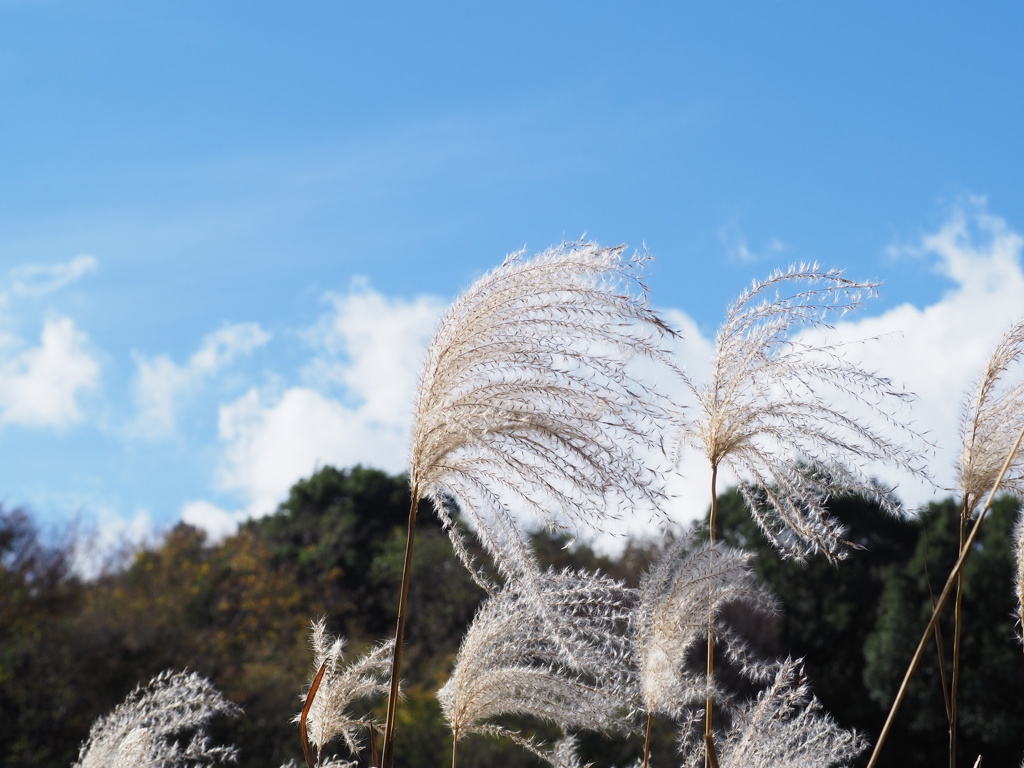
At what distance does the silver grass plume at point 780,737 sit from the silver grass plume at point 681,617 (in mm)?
215

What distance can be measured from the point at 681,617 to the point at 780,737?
479 millimetres

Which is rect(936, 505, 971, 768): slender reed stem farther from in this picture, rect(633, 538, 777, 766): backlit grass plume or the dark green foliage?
the dark green foliage

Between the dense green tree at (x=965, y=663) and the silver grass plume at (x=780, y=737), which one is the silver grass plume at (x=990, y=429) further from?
the dense green tree at (x=965, y=663)

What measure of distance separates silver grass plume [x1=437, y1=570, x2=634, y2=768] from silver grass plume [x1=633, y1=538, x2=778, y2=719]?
48mm

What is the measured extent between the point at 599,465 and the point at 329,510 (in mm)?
19226

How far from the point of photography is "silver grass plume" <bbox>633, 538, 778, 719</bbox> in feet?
7.18

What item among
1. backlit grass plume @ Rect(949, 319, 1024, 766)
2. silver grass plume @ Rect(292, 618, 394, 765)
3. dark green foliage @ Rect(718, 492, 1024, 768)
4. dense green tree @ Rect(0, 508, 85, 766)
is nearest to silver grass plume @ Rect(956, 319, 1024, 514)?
backlit grass plume @ Rect(949, 319, 1024, 766)

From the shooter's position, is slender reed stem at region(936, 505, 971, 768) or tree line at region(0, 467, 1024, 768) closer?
slender reed stem at region(936, 505, 971, 768)

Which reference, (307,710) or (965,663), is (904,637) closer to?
(965,663)

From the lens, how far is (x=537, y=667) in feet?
7.61

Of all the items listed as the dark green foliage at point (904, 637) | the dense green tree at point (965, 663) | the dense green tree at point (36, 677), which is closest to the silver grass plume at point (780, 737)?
the dense green tree at point (36, 677)

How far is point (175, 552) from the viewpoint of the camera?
59.1 feet

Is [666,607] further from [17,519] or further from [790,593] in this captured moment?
[790,593]

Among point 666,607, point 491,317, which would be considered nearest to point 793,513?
point 666,607
